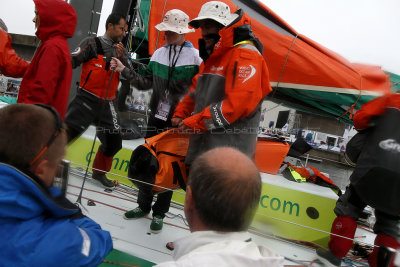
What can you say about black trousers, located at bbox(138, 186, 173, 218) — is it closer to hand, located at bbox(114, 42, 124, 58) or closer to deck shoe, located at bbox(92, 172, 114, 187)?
deck shoe, located at bbox(92, 172, 114, 187)

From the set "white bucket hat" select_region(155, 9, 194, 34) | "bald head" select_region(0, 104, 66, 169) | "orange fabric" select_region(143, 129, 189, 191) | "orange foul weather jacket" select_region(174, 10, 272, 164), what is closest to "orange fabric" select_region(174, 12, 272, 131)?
"orange foul weather jacket" select_region(174, 10, 272, 164)

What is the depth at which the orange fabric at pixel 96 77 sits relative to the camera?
75.4 inches

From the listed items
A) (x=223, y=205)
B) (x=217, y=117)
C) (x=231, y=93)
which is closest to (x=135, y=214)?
(x=217, y=117)

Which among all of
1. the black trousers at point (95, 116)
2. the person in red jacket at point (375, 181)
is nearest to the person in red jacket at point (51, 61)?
the black trousers at point (95, 116)

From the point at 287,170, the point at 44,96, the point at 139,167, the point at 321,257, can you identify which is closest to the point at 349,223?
the point at 321,257

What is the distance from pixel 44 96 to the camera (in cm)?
155

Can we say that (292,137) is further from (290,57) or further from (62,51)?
(62,51)

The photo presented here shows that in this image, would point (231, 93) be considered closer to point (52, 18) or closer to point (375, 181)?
point (375, 181)

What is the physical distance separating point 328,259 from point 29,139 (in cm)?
178

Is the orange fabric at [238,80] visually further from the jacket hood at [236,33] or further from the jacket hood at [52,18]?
the jacket hood at [52,18]

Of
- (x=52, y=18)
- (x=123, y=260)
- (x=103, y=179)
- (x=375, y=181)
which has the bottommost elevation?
(x=123, y=260)

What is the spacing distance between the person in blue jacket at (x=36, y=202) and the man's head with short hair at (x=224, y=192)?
1.16 ft

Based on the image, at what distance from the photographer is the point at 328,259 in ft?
5.74

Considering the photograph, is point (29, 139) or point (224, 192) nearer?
point (224, 192)
